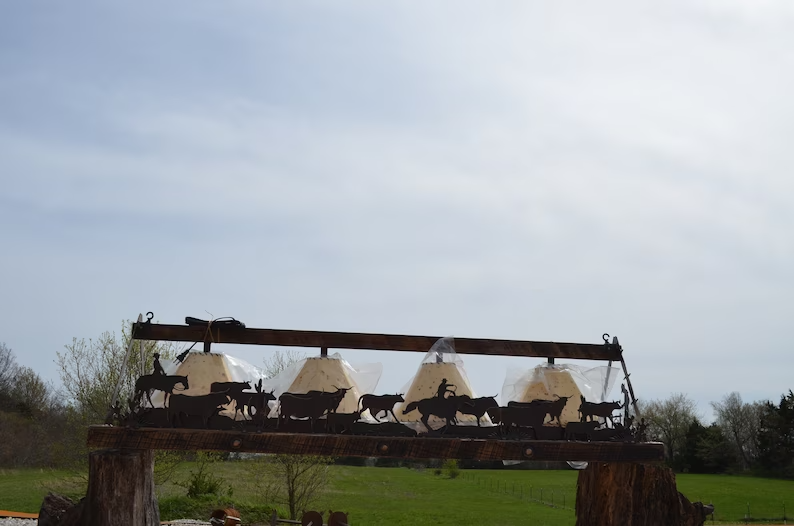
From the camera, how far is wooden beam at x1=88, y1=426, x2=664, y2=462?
19.7 feet

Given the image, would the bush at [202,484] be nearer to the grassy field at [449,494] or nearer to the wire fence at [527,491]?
the grassy field at [449,494]

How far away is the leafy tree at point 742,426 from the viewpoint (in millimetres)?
31386

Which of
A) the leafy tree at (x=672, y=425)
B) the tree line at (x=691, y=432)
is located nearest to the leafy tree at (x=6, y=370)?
the tree line at (x=691, y=432)

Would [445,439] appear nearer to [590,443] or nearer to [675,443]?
[590,443]

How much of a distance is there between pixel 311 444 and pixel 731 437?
103 ft

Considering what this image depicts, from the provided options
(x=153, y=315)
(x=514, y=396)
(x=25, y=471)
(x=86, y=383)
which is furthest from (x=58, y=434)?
(x=514, y=396)

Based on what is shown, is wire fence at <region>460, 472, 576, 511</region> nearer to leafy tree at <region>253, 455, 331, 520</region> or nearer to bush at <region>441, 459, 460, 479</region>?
bush at <region>441, 459, 460, 479</region>

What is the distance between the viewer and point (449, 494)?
88.3ft

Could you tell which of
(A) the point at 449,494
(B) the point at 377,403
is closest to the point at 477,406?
(B) the point at 377,403

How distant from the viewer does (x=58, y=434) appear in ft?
87.3

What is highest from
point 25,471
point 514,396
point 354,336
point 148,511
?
point 354,336

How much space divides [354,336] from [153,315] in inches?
80.1

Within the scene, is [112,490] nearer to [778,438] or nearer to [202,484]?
[202,484]

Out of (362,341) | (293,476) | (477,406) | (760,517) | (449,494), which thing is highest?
(362,341)
